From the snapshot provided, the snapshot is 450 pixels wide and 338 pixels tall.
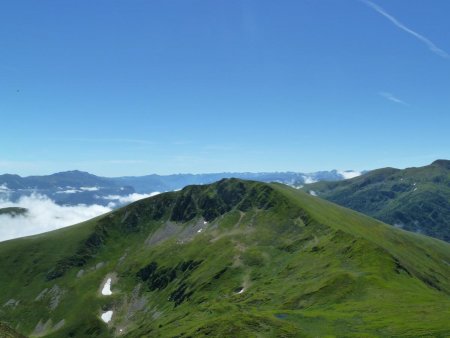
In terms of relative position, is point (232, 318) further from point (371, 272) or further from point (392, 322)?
point (371, 272)

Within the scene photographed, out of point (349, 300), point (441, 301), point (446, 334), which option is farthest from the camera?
point (349, 300)

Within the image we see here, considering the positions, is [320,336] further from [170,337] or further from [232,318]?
[170,337]

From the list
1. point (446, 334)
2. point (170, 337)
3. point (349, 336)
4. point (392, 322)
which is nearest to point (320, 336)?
point (349, 336)

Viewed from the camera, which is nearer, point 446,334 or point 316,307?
point 446,334

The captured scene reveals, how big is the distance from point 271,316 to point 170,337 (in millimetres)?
52380

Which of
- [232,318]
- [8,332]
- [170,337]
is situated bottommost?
[170,337]

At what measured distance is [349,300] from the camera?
172375 millimetres

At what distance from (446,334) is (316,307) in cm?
5959

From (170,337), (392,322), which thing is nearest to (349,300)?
(392,322)

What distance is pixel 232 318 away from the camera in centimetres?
16338

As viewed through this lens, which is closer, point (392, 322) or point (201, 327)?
point (392, 322)

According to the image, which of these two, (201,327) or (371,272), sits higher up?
(371,272)

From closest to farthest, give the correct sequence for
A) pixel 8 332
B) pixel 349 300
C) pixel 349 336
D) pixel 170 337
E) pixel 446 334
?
1. pixel 8 332
2. pixel 446 334
3. pixel 349 336
4. pixel 349 300
5. pixel 170 337

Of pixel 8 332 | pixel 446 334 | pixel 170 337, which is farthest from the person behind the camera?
pixel 170 337
